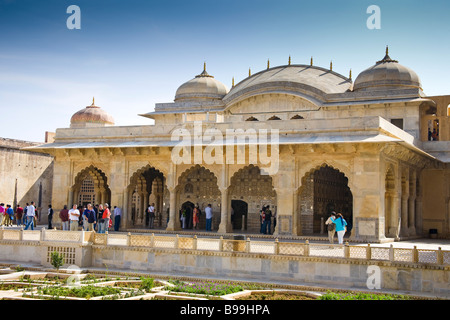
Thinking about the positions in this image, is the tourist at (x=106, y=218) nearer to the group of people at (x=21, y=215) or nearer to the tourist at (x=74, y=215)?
the tourist at (x=74, y=215)

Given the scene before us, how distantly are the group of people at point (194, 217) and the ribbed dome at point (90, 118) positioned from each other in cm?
1273

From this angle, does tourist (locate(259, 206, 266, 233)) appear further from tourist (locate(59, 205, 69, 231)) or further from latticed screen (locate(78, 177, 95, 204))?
latticed screen (locate(78, 177, 95, 204))

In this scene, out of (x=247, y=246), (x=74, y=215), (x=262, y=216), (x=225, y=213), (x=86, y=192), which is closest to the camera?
(x=247, y=246)

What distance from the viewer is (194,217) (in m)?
21.0

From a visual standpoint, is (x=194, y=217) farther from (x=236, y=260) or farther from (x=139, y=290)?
(x=139, y=290)

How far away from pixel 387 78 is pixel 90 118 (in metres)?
17.1

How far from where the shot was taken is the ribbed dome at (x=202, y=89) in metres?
27.1

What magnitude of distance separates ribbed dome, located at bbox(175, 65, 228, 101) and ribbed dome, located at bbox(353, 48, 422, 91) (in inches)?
250

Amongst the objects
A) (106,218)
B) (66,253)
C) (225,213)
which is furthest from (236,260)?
(106,218)
